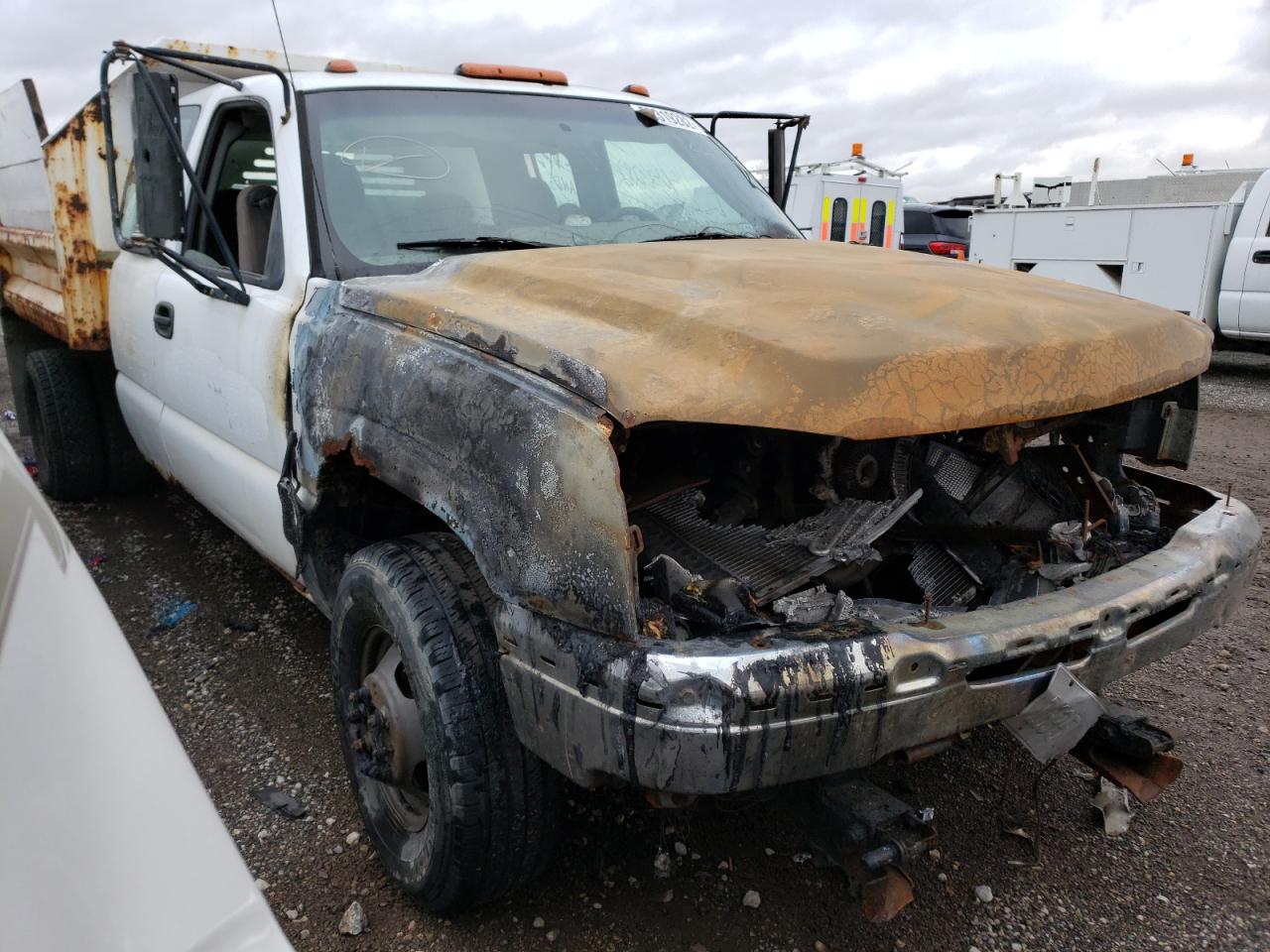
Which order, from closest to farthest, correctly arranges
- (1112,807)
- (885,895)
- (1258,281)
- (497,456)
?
(497,456), (885,895), (1112,807), (1258,281)

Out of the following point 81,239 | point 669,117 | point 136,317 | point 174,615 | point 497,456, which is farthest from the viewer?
point 81,239

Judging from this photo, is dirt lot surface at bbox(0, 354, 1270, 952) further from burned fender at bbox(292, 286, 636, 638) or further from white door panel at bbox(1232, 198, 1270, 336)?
white door panel at bbox(1232, 198, 1270, 336)

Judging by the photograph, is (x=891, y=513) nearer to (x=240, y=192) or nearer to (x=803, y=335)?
(x=803, y=335)

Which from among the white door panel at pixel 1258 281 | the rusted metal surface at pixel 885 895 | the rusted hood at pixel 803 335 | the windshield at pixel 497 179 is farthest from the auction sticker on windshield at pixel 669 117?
the white door panel at pixel 1258 281

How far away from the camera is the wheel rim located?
226 cm

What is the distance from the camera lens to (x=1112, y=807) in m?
2.68

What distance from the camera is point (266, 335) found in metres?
2.69

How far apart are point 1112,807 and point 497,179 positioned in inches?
96.2

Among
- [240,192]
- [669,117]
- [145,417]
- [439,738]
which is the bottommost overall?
[439,738]

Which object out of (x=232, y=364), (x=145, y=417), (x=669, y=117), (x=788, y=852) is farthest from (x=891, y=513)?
(x=145, y=417)

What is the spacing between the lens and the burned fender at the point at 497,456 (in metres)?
1.66

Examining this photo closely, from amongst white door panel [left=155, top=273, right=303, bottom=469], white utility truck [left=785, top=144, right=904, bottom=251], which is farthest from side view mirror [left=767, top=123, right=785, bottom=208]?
white utility truck [left=785, top=144, right=904, bottom=251]

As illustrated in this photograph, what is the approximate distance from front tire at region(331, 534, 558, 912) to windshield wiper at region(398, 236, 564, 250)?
2.88 feet

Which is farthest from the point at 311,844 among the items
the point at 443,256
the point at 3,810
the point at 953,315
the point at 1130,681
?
the point at 1130,681
